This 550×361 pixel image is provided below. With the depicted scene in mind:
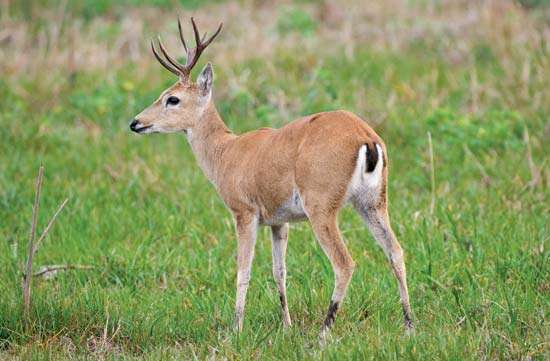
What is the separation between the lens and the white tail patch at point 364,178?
17.4 feet

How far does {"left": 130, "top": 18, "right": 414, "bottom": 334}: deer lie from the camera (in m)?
5.32

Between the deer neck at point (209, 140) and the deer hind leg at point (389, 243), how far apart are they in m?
1.14

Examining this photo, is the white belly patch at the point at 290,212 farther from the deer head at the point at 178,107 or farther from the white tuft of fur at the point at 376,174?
the deer head at the point at 178,107

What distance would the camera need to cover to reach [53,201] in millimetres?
8391

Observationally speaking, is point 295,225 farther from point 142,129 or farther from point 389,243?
→ point 389,243

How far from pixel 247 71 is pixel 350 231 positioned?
14.0 ft

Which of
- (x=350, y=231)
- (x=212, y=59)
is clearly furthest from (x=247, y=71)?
(x=350, y=231)

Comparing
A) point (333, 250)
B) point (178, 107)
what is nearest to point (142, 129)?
point (178, 107)

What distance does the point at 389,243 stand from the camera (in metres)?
5.56

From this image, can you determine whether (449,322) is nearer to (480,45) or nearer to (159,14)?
(480,45)

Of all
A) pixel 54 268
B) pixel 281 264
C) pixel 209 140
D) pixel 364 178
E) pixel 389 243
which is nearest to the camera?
pixel 364 178

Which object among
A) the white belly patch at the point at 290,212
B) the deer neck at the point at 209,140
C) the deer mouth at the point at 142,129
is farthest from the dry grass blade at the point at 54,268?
the white belly patch at the point at 290,212

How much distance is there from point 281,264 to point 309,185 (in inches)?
29.5

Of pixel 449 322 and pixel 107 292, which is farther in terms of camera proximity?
pixel 107 292
